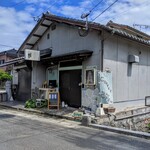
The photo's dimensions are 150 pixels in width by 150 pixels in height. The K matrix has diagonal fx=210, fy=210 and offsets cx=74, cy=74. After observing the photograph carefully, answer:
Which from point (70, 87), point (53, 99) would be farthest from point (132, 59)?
point (53, 99)

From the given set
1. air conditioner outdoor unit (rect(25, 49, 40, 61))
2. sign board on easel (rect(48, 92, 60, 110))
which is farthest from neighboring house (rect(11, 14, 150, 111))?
sign board on easel (rect(48, 92, 60, 110))

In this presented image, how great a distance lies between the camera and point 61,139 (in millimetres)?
6090

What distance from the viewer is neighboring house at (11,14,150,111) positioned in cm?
986

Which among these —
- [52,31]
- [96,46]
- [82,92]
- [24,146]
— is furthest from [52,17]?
[24,146]

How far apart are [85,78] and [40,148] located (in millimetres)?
5606

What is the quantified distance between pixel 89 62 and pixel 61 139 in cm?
499

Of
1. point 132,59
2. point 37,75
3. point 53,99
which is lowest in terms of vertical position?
point 53,99

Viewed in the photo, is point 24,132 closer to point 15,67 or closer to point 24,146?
point 24,146

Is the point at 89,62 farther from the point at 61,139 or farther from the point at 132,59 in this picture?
the point at 61,139

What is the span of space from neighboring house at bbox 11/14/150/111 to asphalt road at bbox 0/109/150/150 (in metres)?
2.67

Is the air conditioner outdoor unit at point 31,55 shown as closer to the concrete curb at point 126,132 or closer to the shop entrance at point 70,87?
the shop entrance at point 70,87

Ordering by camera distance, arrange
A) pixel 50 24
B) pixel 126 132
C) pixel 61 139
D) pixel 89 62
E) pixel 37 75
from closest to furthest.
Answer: pixel 61 139 < pixel 126 132 < pixel 89 62 < pixel 50 24 < pixel 37 75

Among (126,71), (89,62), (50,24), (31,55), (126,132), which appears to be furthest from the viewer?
(50,24)

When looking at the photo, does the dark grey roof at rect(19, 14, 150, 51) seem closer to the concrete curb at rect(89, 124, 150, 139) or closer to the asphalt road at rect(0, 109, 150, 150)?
the concrete curb at rect(89, 124, 150, 139)
